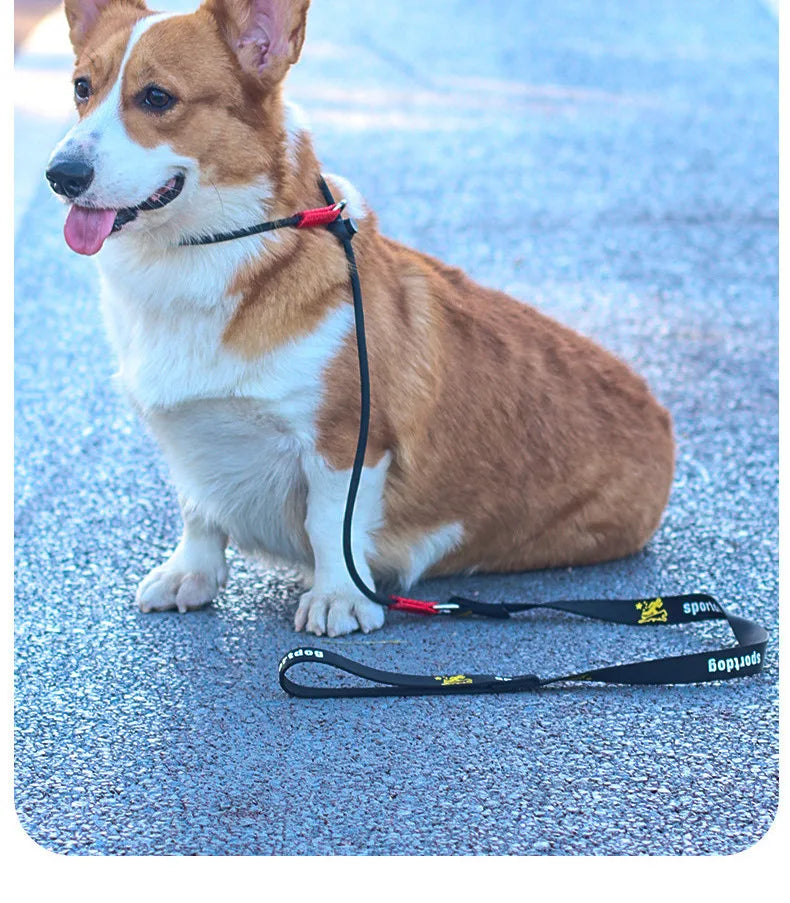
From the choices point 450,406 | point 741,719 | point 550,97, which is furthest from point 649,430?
point 550,97

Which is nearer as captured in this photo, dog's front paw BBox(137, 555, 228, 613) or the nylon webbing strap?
the nylon webbing strap

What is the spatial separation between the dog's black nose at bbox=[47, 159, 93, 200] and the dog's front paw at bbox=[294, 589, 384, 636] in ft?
3.57

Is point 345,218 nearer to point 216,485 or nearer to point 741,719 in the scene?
point 216,485

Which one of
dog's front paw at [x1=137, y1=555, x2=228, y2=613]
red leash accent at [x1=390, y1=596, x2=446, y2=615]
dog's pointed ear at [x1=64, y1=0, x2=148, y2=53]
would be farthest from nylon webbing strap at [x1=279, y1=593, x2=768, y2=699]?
dog's pointed ear at [x1=64, y1=0, x2=148, y2=53]

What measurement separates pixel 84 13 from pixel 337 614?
1486 mm

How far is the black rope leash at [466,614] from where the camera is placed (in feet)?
9.35

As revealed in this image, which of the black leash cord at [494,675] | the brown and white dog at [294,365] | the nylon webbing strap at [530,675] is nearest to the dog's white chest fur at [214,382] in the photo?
the brown and white dog at [294,365]

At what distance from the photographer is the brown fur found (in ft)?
9.24

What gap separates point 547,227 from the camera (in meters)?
6.38

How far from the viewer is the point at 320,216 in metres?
2.97

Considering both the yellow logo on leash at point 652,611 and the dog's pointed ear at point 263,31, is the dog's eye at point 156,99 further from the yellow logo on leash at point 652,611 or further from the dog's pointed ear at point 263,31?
the yellow logo on leash at point 652,611

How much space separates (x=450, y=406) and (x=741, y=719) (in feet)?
3.23

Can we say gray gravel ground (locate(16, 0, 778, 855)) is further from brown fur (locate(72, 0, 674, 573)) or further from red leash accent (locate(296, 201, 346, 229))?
red leash accent (locate(296, 201, 346, 229))

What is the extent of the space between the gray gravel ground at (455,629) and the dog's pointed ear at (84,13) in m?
1.10
